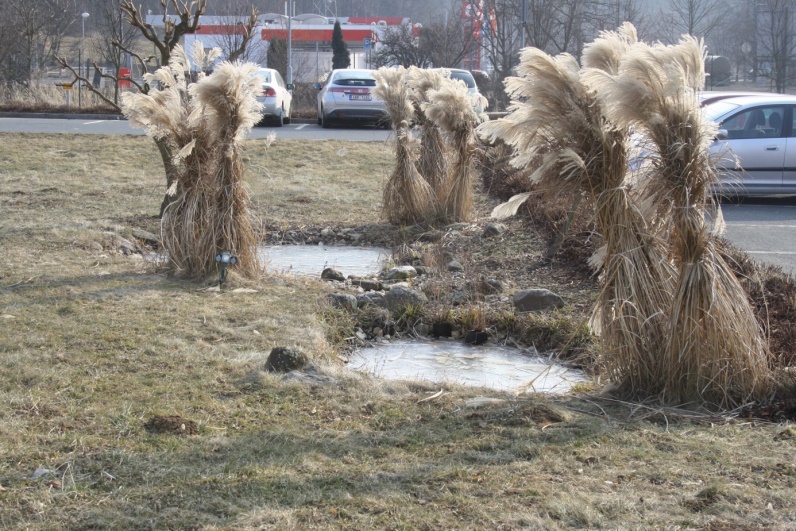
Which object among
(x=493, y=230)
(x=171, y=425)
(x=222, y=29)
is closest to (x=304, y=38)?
(x=222, y=29)

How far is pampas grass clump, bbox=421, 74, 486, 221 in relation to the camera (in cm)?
1112

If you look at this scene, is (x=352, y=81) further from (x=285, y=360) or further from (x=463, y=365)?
(x=285, y=360)

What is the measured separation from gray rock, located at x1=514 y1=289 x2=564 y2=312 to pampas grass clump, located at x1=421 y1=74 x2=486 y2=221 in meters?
4.14

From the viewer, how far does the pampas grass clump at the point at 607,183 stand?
499 cm

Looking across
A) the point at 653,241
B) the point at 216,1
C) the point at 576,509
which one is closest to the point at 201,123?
the point at 653,241

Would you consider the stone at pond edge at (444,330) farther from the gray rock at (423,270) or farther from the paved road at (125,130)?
the paved road at (125,130)

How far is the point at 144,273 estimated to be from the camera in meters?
8.16

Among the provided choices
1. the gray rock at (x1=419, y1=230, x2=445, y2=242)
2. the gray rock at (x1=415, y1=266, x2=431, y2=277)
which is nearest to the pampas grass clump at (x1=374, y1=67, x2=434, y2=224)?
the gray rock at (x1=419, y1=230, x2=445, y2=242)

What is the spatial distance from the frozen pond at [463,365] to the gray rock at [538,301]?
0.63m

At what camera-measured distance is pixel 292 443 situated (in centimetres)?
421

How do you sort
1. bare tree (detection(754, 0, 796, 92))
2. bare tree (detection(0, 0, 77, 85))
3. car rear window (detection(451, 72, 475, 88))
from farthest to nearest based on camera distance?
bare tree (detection(754, 0, 796, 92)) < bare tree (detection(0, 0, 77, 85)) < car rear window (detection(451, 72, 475, 88))

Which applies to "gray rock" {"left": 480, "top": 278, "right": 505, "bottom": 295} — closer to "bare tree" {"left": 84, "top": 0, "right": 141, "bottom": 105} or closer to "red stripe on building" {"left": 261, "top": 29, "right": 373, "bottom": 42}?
"bare tree" {"left": 84, "top": 0, "right": 141, "bottom": 105}

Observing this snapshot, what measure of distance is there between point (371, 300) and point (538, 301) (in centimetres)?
140

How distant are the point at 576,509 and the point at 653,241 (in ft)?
6.83
